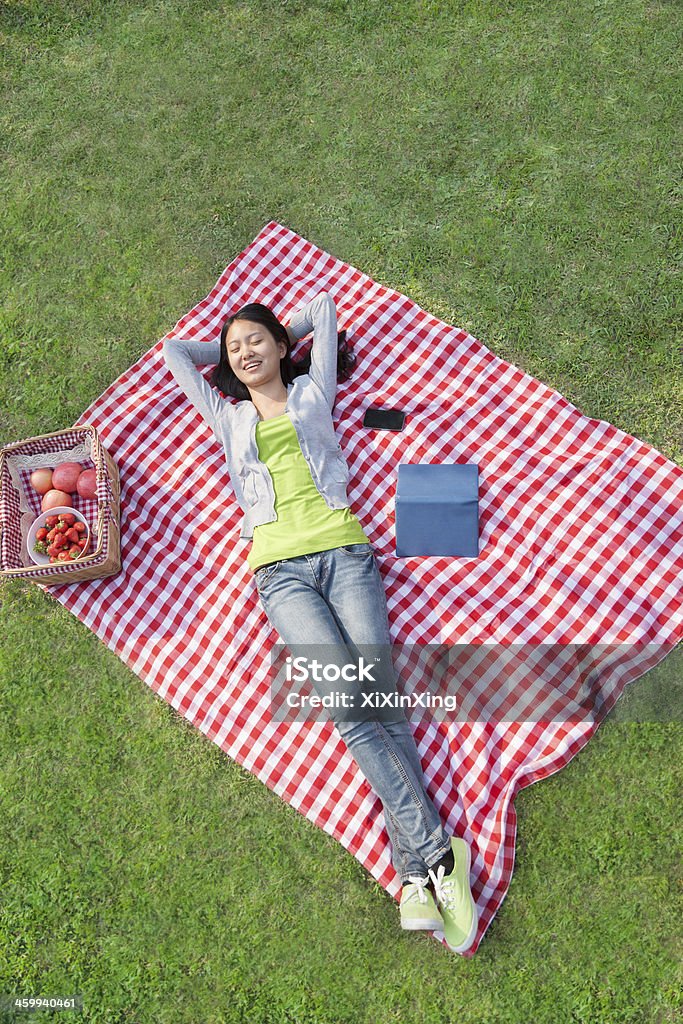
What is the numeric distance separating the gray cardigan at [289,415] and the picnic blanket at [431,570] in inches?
10.6

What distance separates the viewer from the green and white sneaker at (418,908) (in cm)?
388

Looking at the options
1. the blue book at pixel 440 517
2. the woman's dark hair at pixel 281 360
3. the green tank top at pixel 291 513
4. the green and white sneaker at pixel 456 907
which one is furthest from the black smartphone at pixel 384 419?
the green and white sneaker at pixel 456 907

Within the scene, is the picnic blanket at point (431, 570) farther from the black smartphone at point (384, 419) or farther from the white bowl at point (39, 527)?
the white bowl at point (39, 527)

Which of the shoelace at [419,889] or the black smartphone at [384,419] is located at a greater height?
the black smartphone at [384,419]

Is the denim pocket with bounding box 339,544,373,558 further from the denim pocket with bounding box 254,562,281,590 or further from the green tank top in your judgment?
the denim pocket with bounding box 254,562,281,590

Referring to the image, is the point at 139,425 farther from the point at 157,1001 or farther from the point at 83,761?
the point at 157,1001

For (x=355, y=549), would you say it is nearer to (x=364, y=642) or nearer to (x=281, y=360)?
(x=364, y=642)

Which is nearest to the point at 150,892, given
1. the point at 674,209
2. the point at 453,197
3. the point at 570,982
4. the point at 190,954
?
the point at 190,954

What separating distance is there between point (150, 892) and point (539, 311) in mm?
4001

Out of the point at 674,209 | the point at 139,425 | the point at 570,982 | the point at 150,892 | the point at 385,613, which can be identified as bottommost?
the point at 570,982

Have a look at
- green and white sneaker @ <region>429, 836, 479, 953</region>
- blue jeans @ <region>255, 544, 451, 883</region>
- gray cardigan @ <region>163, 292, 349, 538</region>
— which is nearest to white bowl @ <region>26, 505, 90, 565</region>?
gray cardigan @ <region>163, 292, 349, 538</region>

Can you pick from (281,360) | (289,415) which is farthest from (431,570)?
(281,360)

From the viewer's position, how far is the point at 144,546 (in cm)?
493

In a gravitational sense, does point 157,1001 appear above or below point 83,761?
below
